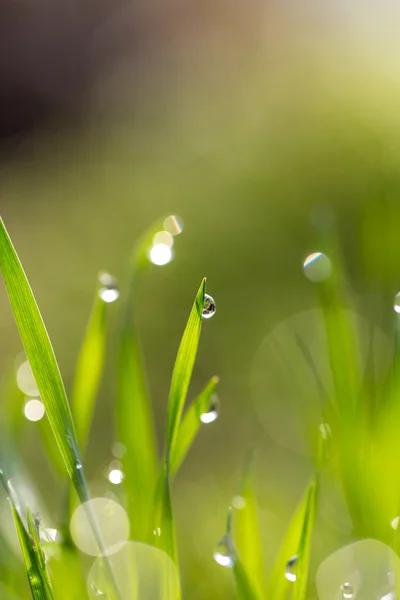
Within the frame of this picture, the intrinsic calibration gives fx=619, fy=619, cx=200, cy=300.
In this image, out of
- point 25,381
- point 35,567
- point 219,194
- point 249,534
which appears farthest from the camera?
point 219,194

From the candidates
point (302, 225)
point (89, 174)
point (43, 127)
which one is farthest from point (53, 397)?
point (43, 127)

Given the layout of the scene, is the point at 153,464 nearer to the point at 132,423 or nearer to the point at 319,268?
the point at 132,423

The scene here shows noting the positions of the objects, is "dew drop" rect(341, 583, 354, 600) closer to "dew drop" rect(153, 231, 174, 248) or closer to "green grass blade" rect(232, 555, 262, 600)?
"green grass blade" rect(232, 555, 262, 600)

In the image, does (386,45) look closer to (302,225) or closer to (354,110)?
(354,110)

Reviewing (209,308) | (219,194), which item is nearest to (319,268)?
(209,308)

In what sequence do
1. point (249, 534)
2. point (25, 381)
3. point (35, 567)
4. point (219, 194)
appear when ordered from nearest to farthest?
point (35, 567) < point (249, 534) < point (25, 381) < point (219, 194)

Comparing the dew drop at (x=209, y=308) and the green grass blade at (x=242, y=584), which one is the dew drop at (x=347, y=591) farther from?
the dew drop at (x=209, y=308)

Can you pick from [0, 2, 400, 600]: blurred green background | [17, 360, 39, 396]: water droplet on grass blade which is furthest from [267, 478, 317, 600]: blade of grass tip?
[17, 360, 39, 396]: water droplet on grass blade
